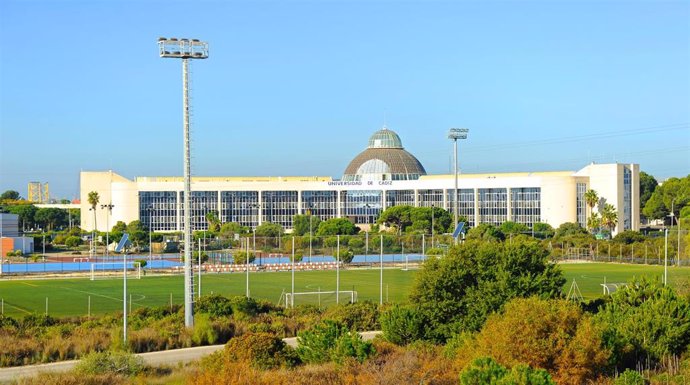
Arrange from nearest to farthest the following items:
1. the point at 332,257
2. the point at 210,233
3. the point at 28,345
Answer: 1. the point at 28,345
2. the point at 332,257
3. the point at 210,233

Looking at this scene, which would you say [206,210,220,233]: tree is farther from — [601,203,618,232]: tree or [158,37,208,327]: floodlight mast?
[158,37,208,327]: floodlight mast

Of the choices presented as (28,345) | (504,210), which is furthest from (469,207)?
(28,345)

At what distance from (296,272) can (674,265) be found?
26.2m

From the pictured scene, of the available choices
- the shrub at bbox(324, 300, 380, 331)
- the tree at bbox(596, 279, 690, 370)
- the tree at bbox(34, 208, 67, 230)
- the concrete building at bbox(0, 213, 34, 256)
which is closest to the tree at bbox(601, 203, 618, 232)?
the concrete building at bbox(0, 213, 34, 256)

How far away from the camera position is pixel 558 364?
21.1 metres

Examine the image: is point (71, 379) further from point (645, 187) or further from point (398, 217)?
point (645, 187)

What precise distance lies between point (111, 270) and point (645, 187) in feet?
283

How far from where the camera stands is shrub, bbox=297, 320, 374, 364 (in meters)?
22.7

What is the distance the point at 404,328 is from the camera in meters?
28.1

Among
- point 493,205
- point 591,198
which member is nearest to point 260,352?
point 591,198

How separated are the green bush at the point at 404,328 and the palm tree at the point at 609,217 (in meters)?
75.1

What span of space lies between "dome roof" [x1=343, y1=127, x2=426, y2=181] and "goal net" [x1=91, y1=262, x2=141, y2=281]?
55201 mm

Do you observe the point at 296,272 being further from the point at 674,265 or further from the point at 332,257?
the point at 674,265

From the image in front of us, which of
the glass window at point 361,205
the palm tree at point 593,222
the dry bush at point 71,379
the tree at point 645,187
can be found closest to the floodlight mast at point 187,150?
the dry bush at point 71,379
